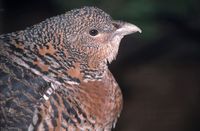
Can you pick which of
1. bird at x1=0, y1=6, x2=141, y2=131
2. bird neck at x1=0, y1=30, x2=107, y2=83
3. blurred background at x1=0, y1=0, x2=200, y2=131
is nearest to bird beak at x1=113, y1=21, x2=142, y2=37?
bird at x1=0, y1=6, x2=141, y2=131

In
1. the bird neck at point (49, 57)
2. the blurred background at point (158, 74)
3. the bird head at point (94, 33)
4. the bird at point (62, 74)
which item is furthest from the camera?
the blurred background at point (158, 74)

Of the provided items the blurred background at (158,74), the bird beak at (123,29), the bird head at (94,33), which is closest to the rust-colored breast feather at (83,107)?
the bird head at (94,33)

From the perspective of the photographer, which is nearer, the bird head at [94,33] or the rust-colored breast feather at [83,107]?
the rust-colored breast feather at [83,107]

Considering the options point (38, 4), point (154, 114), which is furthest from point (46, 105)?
point (38, 4)

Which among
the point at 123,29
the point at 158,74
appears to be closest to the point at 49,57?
the point at 123,29

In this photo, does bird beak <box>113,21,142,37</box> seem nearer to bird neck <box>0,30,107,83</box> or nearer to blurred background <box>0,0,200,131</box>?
bird neck <box>0,30,107,83</box>

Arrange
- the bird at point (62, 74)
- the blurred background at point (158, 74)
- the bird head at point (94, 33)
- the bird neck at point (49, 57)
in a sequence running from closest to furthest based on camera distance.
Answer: the bird at point (62, 74)
the bird neck at point (49, 57)
the bird head at point (94, 33)
the blurred background at point (158, 74)

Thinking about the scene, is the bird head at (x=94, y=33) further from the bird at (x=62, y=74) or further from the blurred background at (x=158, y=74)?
the blurred background at (x=158, y=74)
